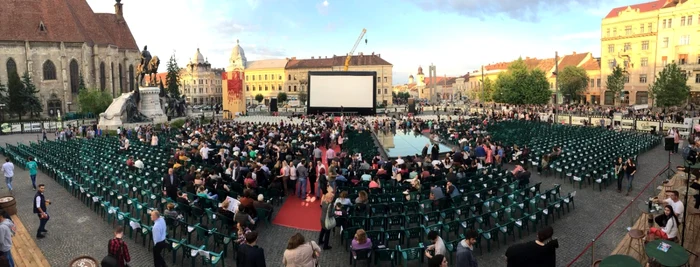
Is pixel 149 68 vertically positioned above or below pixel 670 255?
above

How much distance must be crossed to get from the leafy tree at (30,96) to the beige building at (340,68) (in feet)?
165

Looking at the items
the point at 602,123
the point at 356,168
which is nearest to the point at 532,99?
the point at 602,123

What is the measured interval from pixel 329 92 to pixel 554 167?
123 ft

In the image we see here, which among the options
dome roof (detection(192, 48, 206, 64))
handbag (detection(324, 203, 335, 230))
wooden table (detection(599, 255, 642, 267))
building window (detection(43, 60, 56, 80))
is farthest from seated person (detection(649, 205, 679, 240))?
dome roof (detection(192, 48, 206, 64))

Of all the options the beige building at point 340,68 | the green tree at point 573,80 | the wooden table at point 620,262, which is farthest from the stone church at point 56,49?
the green tree at point 573,80

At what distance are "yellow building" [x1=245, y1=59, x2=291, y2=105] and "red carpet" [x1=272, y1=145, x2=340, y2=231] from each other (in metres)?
93.0

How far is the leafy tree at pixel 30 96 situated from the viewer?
48.7 m

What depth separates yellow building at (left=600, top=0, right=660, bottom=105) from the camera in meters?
53.7

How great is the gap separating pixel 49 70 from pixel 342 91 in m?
38.2

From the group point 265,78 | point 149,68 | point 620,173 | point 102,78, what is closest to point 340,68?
point 265,78

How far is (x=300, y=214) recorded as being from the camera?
39.9 feet

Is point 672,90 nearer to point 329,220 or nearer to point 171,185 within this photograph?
point 329,220

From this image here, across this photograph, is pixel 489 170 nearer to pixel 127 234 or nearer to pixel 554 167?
pixel 554 167

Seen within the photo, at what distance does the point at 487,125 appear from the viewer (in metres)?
32.0
